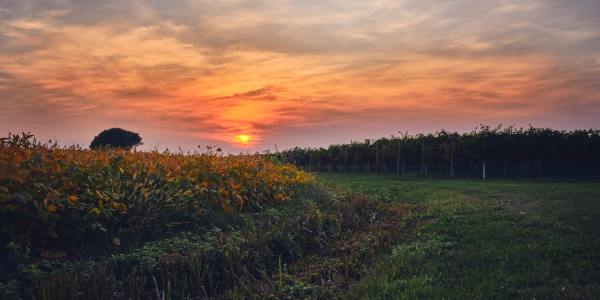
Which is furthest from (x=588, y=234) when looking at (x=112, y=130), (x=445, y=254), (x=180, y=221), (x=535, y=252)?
(x=112, y=130)

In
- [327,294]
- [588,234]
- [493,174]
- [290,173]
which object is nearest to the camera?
[327,294]

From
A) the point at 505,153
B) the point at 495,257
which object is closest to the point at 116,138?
the point at 505,153

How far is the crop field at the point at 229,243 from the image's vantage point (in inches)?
270

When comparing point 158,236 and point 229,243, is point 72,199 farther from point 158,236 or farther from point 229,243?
point 229,243

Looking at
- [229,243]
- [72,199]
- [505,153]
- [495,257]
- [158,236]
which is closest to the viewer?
[72,199]

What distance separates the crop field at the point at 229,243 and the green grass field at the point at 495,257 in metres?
0.03

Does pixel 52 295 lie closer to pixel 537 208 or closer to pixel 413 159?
pixel 537 208

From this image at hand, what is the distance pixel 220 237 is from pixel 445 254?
13.6 feet

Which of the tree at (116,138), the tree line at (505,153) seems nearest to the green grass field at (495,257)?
the tree line at (505,153)

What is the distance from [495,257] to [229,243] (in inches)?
185

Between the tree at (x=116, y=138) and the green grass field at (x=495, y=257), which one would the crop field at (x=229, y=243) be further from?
the tree at (x=116, y=138)

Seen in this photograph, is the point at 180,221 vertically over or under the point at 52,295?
over

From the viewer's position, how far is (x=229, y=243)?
855cm

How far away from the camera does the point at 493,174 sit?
3650cm
